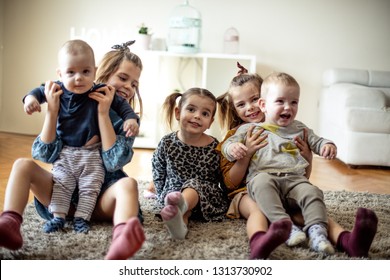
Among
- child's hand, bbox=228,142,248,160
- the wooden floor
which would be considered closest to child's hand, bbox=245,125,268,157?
child's hand, bbox=228,142,248,160

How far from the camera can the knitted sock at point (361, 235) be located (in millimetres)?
881

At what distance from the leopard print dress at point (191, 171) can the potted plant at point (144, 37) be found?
153cm

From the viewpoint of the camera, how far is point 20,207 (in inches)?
36.3

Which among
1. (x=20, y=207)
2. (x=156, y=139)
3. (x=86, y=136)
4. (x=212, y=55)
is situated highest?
(x=212, y=55)

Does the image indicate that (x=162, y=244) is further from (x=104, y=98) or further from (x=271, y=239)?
(x=104, y=98)

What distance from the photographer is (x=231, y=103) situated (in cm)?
133

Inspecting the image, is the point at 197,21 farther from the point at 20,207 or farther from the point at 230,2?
the point at 20,207

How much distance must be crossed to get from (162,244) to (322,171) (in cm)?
140

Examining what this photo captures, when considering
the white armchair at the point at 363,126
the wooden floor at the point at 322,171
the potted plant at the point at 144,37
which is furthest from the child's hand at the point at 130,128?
the potted plant at the point at 144,37

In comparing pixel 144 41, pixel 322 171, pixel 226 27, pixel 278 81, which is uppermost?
pixel 226 27

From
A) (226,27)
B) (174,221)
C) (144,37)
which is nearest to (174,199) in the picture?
(174,221)

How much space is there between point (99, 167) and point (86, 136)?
77mm

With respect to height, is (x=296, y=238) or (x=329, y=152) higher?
(x=329, y=152)

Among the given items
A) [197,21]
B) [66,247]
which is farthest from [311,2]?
[66,247]
